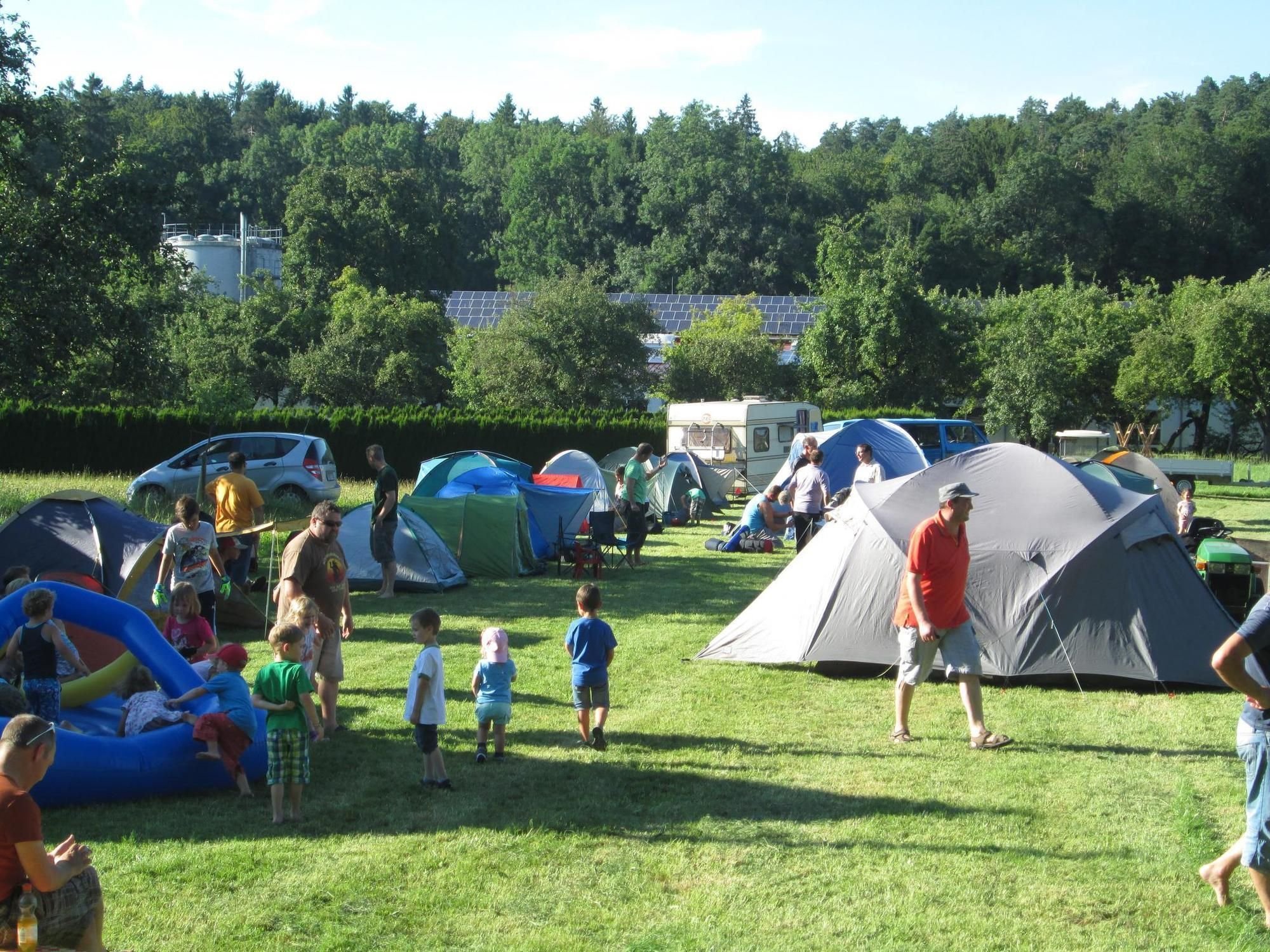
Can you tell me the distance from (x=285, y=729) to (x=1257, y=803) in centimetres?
435

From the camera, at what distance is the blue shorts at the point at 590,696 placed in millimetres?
7395

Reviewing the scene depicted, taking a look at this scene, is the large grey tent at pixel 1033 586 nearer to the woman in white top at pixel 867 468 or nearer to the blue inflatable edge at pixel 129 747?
the woman in white top at pixel 867 468

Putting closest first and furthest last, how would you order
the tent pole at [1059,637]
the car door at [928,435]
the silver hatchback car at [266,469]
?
the tent pole at [1059,637]
the silver hatchback car at [266,469]
the car door at [928,435]

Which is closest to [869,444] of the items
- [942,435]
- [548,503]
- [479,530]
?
[942,435]

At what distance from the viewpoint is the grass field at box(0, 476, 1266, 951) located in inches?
193

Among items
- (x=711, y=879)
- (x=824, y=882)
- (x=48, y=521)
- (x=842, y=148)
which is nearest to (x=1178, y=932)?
(x=824, y=882)

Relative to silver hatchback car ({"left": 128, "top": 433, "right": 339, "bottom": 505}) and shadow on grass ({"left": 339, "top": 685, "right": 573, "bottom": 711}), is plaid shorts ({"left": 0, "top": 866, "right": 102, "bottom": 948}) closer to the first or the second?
shadow on grass ({"left": 339, "top": 685, "right": 573, "bottom": 711})

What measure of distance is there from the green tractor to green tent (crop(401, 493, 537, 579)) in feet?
25.4

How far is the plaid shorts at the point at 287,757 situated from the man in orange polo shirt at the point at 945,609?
3.56m

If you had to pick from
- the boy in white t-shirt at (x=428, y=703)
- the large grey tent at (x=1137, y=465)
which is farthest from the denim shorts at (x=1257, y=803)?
the large grey tent at (x=1137, y=465)

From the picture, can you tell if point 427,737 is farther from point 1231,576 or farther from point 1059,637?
point 1231,576

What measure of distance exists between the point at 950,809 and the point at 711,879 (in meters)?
1.59

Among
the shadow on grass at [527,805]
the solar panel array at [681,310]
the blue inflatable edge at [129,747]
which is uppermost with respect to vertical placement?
the solar panel array at [681,310]

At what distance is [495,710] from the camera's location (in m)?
7.18
